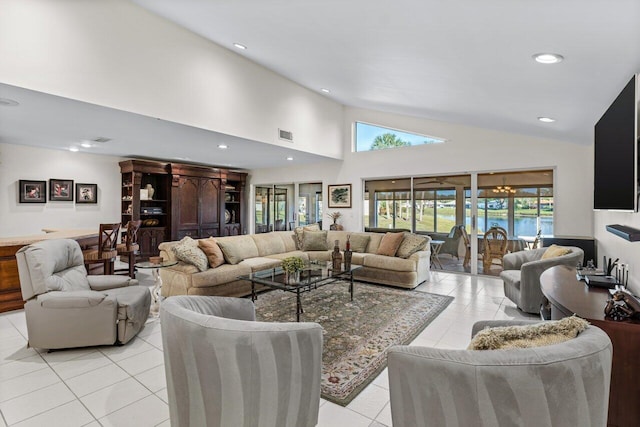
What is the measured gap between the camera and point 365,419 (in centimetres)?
203

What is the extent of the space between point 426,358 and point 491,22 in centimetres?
208

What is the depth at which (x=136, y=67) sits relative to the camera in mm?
3791

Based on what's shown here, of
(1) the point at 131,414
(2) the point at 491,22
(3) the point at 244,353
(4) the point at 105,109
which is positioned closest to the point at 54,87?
(4) the point at 105,109

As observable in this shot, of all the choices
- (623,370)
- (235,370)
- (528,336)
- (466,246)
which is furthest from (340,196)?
(528,336)

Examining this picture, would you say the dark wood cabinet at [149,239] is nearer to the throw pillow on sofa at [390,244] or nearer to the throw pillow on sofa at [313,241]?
the throw pillow on sofa at [313,241]

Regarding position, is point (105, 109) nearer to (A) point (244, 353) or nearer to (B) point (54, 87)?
(B) point (54, 87)

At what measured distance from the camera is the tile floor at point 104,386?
2.03 metres

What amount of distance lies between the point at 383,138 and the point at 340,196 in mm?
1741

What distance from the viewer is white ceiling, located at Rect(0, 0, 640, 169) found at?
190 centimetres

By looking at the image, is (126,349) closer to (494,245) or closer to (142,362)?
(142,362)

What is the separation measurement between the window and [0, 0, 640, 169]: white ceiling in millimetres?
1242

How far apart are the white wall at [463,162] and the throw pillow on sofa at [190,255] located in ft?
13.5

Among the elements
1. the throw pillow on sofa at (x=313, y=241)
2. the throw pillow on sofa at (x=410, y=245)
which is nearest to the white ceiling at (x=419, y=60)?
the throw pillow on sofa at (x=313, y=241)

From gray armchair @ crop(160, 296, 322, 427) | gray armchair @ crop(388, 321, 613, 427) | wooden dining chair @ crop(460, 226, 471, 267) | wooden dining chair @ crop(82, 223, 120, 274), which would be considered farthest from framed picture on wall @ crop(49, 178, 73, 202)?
wooden dining chair @ crop(460, 226, 471, 267)
